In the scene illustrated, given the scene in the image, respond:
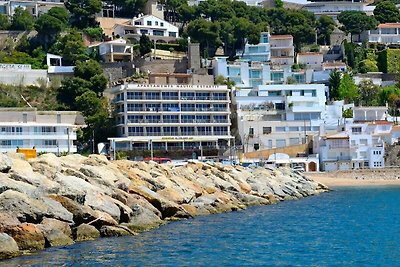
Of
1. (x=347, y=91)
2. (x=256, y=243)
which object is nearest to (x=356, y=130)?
(x=347, y=91)

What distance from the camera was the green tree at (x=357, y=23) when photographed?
298 ft

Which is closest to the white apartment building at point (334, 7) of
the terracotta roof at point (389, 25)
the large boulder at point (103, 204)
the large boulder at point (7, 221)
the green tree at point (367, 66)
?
the terracotta roof at point (389, 25)

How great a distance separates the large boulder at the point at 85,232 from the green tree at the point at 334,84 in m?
55.1

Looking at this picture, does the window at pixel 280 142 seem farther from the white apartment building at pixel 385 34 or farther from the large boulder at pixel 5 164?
the large boulder at pixel 5 164

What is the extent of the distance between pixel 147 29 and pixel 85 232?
61025 millimetres

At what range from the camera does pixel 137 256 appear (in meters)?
23.5

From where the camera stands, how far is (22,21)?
81.9 m

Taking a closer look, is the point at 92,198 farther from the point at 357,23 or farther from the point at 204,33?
the point at 357,23

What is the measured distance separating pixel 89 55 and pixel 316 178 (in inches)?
1083

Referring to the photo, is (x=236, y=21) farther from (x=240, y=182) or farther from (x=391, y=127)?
(x=240, y=182)

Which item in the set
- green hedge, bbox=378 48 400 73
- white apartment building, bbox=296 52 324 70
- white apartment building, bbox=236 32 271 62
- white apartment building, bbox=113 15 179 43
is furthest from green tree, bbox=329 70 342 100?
white apartment building, bbox=113 15 179 43

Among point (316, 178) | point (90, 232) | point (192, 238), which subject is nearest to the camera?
point (90, 232)

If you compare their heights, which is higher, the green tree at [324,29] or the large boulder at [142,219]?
the green tree at [324,29]

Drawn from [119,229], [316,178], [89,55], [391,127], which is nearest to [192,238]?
[119,229]
